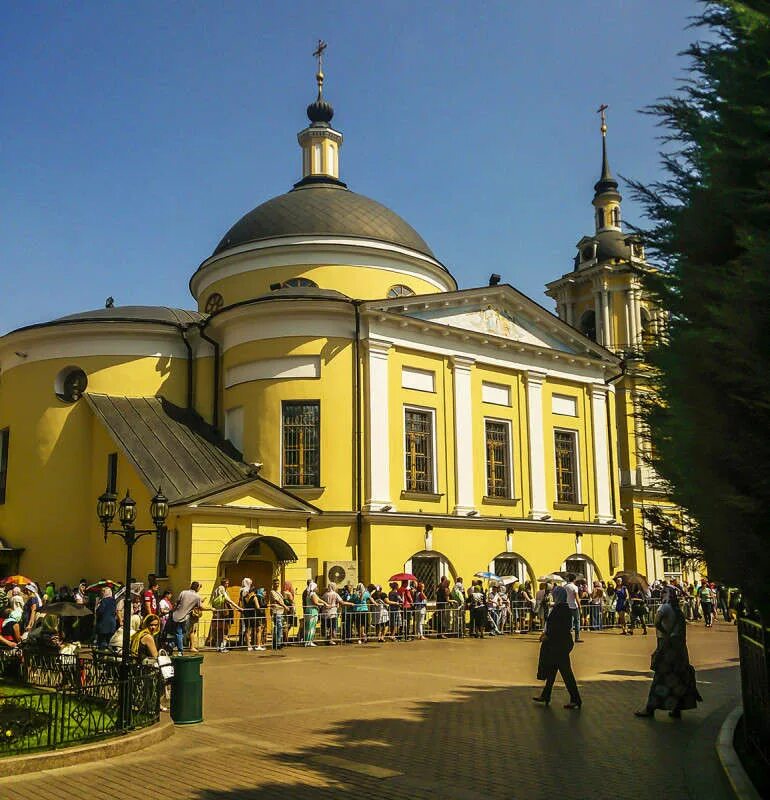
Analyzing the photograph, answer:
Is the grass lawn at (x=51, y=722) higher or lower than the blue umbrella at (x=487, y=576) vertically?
lower

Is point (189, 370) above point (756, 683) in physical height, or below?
above

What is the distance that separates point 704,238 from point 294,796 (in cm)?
607

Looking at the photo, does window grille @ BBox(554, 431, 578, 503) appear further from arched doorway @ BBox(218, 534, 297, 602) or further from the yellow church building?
arched doorway @ BBox(218, 534, 297, 602)

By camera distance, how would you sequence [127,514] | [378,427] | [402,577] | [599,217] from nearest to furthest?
[127,514] → [402,577] → [378,427] → [599,217]

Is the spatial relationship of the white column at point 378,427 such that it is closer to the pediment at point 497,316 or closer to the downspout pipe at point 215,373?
the pediment at point 497,316

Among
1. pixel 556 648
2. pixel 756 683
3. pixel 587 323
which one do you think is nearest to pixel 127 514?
pixel 556 648

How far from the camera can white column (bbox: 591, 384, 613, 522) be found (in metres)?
36.5

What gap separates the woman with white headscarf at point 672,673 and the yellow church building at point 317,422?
14.8 metres

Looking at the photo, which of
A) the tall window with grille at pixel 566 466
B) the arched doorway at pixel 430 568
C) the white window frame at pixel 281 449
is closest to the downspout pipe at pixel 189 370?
the white window frame at pixel 281 449

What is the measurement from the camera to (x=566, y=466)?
1415 inches

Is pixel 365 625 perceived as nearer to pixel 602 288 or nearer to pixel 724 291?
pixel 724 291

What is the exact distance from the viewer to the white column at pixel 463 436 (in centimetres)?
3170

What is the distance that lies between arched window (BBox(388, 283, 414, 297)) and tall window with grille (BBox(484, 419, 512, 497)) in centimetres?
564

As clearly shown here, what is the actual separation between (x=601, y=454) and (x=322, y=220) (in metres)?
14.0
